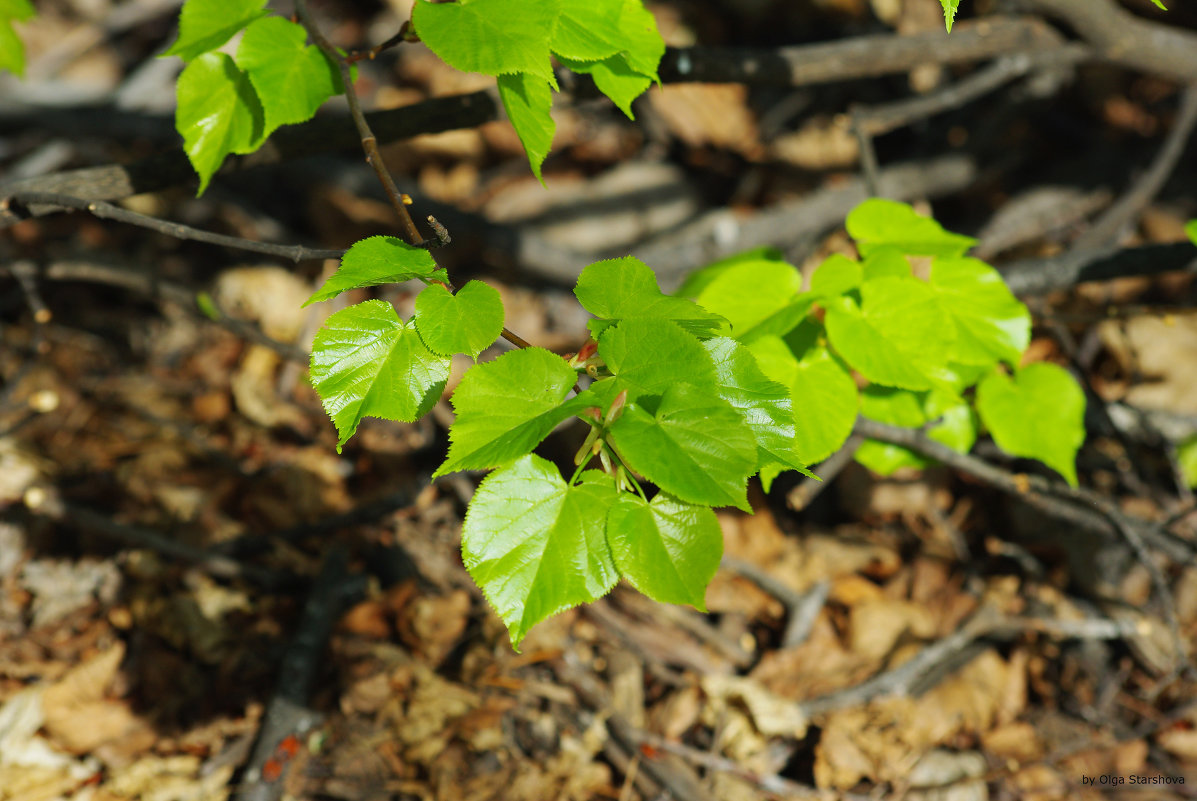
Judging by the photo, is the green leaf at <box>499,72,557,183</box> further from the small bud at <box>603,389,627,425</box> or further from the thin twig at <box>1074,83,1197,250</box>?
the thin twig at <box>1074,83,1197,250</box>

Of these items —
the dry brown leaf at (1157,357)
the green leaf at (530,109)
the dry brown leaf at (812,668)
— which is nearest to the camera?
the green leaf at (530,109)

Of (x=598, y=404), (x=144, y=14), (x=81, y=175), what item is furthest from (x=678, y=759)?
(x=144, y=14)

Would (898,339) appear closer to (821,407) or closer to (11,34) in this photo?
(821,407)

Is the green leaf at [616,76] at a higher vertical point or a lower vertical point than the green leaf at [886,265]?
higher

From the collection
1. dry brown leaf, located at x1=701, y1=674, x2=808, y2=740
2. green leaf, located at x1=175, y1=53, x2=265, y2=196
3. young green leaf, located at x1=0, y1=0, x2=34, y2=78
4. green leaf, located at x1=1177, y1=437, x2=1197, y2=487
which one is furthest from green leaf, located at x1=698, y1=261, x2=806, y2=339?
young green leaf, located at x1=0, y1=0, x2=34, y2=78

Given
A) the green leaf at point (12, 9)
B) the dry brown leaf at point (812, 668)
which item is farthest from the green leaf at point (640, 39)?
the dry brown leaf at point (812, 668)

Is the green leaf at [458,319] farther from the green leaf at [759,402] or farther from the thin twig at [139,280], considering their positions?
the thin twig at [139,280]

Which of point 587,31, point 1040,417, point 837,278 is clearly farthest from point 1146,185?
point 587,31
